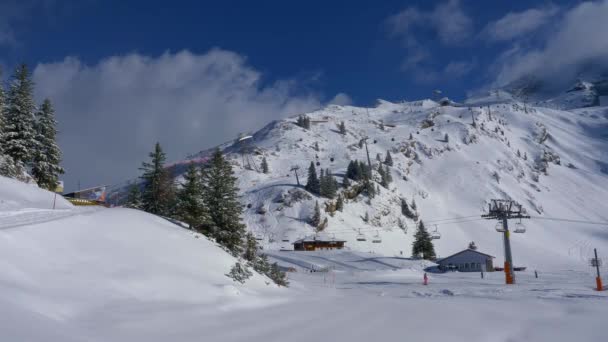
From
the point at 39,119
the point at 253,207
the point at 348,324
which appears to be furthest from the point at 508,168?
the point at 348,324

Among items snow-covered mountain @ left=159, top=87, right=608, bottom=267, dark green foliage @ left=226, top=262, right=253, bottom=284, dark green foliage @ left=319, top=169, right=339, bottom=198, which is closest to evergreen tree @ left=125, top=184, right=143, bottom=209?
dark green foliage @ left=226, top=262, right=253, bottom=284

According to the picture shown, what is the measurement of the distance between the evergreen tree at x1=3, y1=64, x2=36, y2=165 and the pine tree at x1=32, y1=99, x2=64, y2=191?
0.83 m

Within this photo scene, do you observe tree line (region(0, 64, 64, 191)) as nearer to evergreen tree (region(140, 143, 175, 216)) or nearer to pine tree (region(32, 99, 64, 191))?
pine tree (region(32, 99, 64, 191))

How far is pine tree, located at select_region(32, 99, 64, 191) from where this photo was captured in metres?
39.2

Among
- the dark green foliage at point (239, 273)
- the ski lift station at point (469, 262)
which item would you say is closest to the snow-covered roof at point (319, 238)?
the ski lift station at point (469, 262)

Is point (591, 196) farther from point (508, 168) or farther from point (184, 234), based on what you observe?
point (184, 234)

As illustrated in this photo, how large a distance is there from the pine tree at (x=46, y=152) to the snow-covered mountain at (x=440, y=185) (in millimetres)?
51536

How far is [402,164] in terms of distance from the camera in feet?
474

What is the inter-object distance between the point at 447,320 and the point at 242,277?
909 centimetres

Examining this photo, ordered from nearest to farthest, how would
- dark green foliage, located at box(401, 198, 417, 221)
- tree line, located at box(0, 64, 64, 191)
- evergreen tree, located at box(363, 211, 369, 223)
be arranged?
tree line, located at box(0, 64, 64, 191), evergreen tree, located at box(363, 211, 369, 223), dark green foliage, located at box(401, 198, 417, 221)

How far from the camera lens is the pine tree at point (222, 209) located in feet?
88.4

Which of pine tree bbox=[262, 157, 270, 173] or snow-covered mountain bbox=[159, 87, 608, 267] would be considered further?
pine tree bbox=[262, 157, 270, 173]

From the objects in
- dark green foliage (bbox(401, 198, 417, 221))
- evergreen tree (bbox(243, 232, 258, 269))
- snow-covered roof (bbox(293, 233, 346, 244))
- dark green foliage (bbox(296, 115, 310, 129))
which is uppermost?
dark green foliage (bbox(296, 115, 310, 129))

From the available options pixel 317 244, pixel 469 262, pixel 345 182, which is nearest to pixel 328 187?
pixel 345 182
